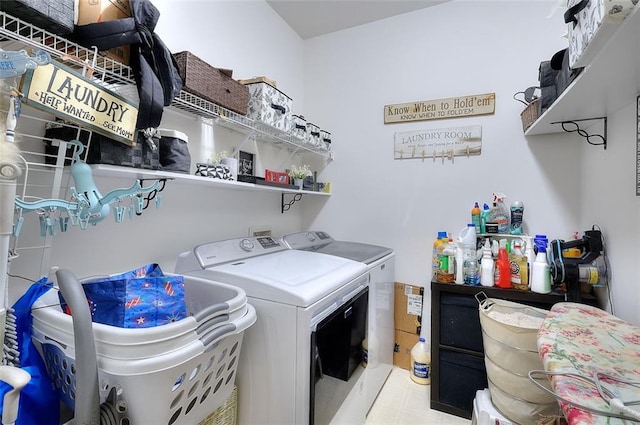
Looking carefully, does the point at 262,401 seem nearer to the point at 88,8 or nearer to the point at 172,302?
the point at 172,302

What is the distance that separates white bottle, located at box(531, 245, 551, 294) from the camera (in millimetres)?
1753

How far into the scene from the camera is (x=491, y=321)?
4.95 ft

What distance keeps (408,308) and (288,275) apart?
4.81ft

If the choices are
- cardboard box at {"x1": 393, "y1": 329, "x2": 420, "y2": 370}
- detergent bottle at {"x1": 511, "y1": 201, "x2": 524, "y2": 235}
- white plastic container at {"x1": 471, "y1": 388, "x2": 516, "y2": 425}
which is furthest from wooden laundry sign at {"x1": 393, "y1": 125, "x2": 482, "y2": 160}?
white plastic container at {"x1": 471, "y1": 388, "x2": 516, "y2": 425}

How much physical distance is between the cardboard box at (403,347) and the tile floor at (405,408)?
0.47 feet

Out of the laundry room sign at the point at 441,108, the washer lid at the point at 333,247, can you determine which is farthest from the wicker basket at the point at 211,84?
the laundry room sign at the point at 441,108

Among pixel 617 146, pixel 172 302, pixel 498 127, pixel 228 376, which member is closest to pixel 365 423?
pixel 228 376

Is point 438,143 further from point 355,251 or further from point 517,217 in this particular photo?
point 355,251

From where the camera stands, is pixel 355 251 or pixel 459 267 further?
pixel 355 251

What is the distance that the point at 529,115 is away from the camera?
74.5 inches

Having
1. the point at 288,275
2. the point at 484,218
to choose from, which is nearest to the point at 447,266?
the point at 484,218

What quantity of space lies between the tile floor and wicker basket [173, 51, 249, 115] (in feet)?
6.89

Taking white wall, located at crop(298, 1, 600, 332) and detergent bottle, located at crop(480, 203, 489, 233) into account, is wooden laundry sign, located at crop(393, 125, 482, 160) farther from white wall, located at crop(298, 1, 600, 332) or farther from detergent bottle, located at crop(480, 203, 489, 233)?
detergent bottle, located at crop(480, 203, 489, 233)

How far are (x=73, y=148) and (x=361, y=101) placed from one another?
7.18ft
